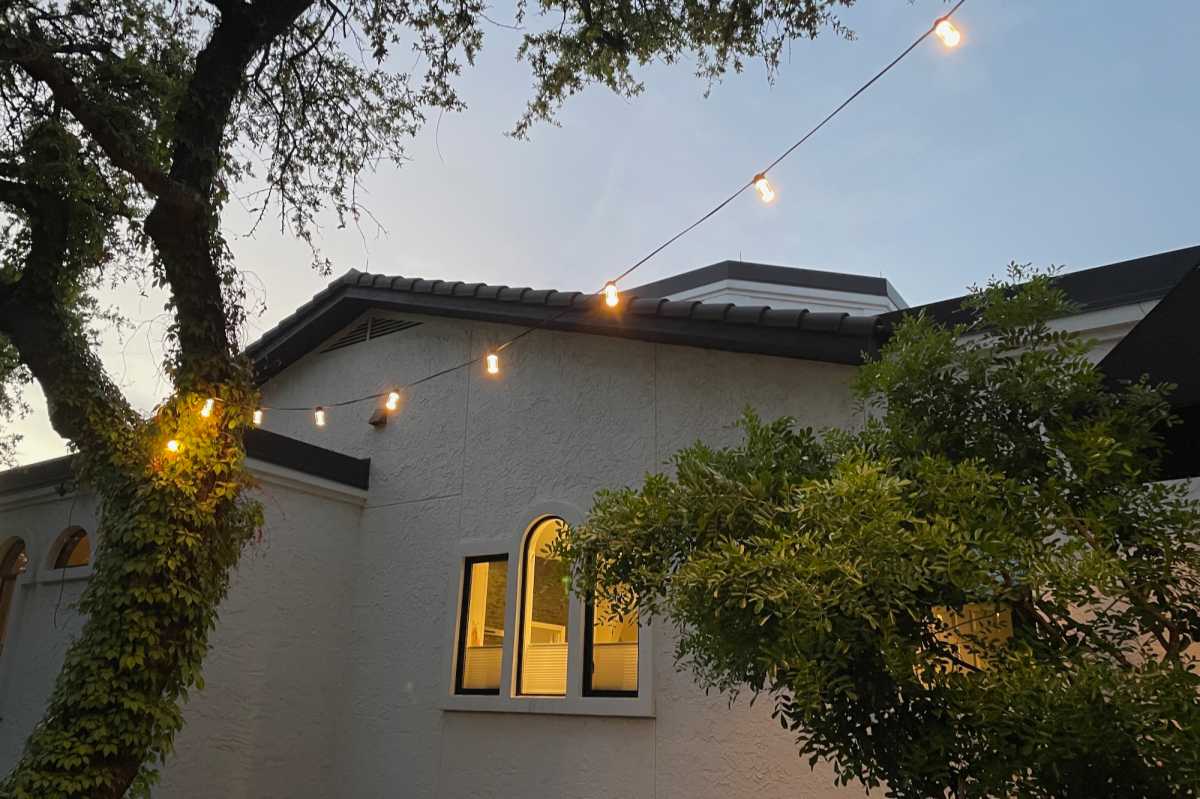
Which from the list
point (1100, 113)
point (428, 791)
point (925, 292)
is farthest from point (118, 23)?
point (925, 292)

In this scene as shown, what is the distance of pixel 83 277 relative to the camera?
823cm

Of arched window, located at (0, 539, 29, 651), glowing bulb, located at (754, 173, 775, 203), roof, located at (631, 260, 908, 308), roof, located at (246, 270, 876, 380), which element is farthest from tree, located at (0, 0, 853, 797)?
roof, located at (631, 260, 908, 308)

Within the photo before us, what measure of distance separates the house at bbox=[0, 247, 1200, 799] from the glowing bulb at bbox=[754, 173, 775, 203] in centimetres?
132

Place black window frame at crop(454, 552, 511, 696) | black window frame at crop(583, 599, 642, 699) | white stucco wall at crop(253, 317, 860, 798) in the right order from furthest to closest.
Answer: black window frame at crop(454, 552, 511, 696) → black window frame at crop(583, 599, 642, 699) → white stucco wall at crop(253, 317, 860, 798)

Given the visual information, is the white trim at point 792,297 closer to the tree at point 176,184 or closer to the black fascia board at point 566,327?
the tree at point 176,184

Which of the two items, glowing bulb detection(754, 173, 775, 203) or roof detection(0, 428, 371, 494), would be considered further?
roof detection(0, 428, 371, 494)

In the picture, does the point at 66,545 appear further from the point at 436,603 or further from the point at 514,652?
the point at 514,652

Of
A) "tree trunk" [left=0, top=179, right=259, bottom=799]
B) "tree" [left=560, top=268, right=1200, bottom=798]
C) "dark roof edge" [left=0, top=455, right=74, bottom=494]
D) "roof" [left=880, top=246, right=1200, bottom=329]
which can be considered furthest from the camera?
"dark roof edge" [left=0, top=455, right=74, bottom=494]

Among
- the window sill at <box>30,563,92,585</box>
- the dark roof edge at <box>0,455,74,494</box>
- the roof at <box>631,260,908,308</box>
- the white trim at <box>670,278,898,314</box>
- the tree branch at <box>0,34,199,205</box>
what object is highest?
the roof at <box>631,260,908,308</box>

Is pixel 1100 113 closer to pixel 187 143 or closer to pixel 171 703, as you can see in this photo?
pixel 187 143

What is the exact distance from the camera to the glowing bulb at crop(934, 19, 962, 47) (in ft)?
12.3

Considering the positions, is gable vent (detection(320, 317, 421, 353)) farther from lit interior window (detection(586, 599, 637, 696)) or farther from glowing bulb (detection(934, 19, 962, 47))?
glowing bulb (detection(934, 19, 962, 47))

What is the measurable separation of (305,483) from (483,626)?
2.29 m

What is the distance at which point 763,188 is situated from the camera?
15.1 ft
